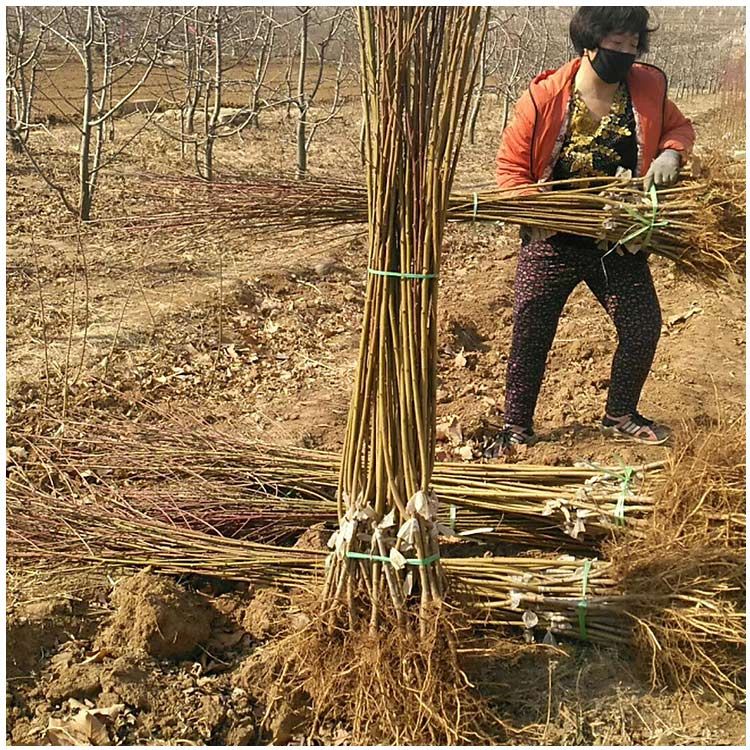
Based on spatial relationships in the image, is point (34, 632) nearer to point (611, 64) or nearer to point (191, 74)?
point (611, 64)

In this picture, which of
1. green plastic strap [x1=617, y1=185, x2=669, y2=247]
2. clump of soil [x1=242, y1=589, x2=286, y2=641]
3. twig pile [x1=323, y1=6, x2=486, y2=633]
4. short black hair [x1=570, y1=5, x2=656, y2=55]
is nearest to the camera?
twig pile [x1=323, y1=6, x2=486, y2=633]

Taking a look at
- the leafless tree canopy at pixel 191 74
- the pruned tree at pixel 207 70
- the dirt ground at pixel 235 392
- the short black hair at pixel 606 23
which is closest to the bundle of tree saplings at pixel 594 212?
the dirt ground at pixel 235 392

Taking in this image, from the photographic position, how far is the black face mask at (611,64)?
2832 millimetres

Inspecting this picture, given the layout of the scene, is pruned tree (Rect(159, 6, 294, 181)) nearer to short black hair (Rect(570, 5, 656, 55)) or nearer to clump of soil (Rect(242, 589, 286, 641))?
short black hair (Rect(570, 5, 656, 55))

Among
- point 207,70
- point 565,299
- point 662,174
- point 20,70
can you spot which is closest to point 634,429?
point 565,299

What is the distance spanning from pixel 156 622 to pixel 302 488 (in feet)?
2.33

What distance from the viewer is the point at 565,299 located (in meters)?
3.23

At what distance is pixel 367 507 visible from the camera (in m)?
2.04

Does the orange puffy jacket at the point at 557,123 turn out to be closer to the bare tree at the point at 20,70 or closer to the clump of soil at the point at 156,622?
the clump of soil at the point at 156,622

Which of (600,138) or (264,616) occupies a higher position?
(600,138)

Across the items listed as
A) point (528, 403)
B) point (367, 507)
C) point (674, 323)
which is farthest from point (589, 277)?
point (674, 323)

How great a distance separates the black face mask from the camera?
9.29ft

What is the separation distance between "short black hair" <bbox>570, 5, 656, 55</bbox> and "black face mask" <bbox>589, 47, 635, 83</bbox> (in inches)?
1.7

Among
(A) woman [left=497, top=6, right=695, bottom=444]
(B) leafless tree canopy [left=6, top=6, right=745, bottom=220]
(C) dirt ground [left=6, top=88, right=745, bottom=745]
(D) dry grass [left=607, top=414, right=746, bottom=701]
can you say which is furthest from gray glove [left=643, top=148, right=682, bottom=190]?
(D) dry grass [left=607, top=414, right=746, bottom=701]
